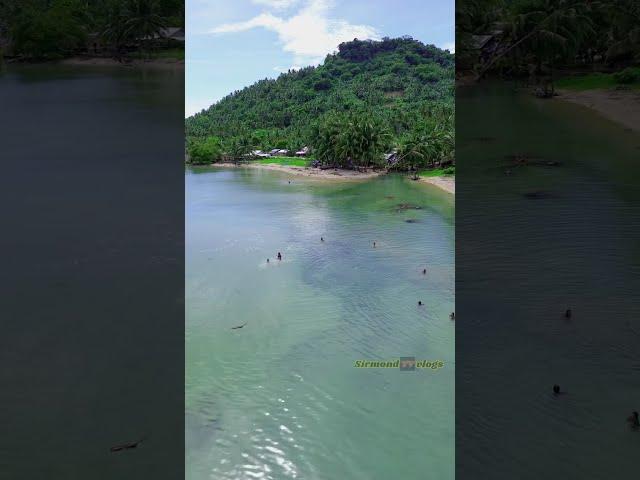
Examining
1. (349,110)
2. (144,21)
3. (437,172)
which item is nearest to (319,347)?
(144,21)

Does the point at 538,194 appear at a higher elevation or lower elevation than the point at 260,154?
lower

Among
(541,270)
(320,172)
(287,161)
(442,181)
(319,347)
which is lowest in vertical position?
(319,347)

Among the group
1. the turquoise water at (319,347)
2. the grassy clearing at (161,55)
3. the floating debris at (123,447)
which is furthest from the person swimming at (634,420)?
the grassy clearing at (161,55)

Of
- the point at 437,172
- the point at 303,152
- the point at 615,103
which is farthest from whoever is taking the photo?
the point at 303,152

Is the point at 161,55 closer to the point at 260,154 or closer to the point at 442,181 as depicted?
the point at 442,181

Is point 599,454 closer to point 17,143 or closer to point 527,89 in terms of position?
point 17,143

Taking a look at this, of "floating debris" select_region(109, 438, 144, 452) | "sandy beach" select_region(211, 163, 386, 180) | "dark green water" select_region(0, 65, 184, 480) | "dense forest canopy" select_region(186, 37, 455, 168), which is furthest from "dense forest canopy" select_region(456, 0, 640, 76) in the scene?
"floating debris" select_region(109, 438, 144, 452)

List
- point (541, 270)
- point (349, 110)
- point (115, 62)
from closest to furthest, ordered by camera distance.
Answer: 1. point (541, 270)
2. point (115, 62)
3. point (349, 110)

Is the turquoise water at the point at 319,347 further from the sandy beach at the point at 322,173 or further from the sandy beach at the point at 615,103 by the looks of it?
the sandy beach at the point at 322,173
